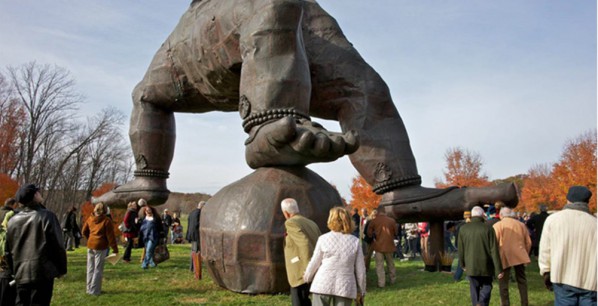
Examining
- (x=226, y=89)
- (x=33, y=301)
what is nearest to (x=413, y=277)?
(x=226, y=89)

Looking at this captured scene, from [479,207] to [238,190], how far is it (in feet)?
9.59

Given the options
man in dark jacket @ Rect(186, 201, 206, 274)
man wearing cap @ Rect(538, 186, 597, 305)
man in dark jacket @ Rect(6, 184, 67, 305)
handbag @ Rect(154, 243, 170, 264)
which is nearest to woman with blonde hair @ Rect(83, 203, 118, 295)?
man in dark jacket @ Rect(186, 201, 206, 274)

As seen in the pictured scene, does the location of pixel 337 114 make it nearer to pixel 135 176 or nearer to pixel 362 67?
pixel 362 67

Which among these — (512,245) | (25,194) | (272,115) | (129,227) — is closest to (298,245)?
(272,115)

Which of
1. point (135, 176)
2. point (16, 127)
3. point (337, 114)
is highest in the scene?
point (16, 127)

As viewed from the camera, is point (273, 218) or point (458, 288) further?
point (458, 288)

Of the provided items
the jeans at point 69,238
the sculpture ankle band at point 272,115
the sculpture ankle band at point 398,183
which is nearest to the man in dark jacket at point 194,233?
the sculpture ankle band at point 272,115

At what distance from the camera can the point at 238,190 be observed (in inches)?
243

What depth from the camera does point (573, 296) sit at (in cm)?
402

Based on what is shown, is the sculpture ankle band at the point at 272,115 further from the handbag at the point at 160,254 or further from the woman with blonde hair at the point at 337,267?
the handbag at the point at 160,254

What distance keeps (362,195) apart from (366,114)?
30282mm

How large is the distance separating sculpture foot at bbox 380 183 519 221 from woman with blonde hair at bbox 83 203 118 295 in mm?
3805

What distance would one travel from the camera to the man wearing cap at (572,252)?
13.1 feet

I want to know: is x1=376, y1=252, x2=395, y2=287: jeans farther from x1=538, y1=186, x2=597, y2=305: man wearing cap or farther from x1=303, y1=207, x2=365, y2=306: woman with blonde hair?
x1=303, y1=207, x2=365, y2=306: woman with blonde hair
